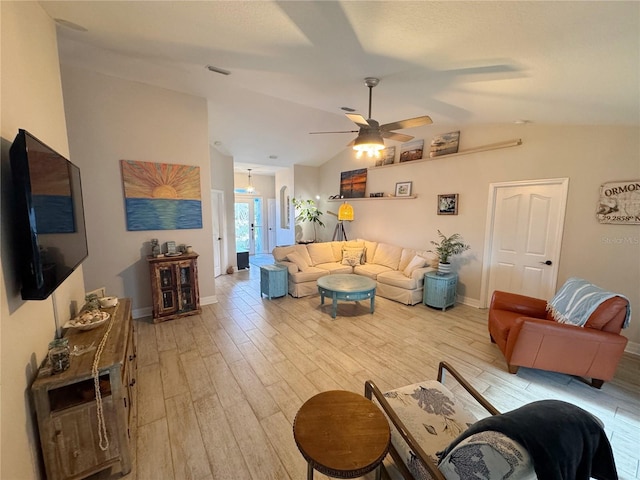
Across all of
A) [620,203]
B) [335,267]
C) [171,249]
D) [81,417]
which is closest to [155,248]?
[171,249]

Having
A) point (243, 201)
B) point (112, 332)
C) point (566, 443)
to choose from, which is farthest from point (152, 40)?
point (243, 201)

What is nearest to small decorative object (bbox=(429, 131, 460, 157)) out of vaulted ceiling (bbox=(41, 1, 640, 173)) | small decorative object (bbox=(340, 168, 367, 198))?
vaulted ceiling (bbox=(41, 1, 640, 173))

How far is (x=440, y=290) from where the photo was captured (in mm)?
4102

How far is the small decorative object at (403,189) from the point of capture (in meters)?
5.10

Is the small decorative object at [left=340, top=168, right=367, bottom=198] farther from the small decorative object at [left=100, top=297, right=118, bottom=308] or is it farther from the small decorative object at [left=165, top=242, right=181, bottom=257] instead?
the small decorative object at [left=100, top=297, right=118, bottom=308]

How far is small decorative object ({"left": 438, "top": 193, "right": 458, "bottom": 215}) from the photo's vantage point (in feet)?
14.4

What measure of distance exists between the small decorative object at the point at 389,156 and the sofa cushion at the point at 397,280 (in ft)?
7.69

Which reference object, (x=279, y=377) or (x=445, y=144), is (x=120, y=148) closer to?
(x=279, y=377)

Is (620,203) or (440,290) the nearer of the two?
(620,203)

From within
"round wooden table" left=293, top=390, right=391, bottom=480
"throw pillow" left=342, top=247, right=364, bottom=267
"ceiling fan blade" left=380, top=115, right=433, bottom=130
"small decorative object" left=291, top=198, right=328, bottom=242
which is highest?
"ceiling fan blade" left=380, top=115, right=433, bottom=130

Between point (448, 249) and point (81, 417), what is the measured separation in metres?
4.58

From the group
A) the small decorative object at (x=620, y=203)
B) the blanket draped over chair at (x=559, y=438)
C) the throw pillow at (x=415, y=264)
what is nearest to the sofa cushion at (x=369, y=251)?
the throw pillow at (x=415, y=264)

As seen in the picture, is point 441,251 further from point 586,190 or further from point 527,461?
point 527,461

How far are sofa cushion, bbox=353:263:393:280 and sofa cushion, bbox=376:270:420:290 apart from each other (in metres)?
0.11
